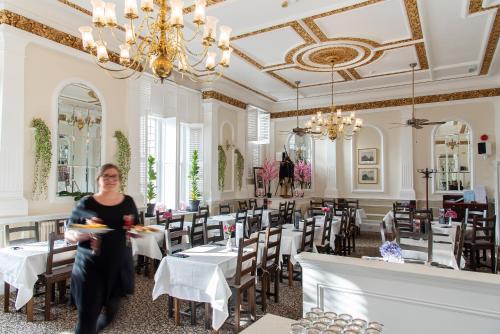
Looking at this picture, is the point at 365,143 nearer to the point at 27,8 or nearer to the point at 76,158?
the point at 76,158

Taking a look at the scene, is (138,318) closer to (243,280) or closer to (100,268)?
(243,280)

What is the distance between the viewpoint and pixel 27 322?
3.79 meters

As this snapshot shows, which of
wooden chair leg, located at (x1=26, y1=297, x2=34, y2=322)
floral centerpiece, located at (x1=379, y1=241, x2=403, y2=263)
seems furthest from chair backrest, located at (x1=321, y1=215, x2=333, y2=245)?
wooden chair leg, located at (x1=26, y1=297, x2=34, y2=322)

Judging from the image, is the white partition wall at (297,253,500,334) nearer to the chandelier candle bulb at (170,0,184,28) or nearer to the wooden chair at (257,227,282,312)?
the wooden chair at (257,227,282,312)

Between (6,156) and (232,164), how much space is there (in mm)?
5893

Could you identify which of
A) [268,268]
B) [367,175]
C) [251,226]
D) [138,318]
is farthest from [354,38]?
[138,318]

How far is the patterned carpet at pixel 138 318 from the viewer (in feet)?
11.9

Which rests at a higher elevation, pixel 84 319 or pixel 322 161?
pixel 322 161

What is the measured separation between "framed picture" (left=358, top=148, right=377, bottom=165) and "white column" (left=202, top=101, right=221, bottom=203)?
4.34 metres

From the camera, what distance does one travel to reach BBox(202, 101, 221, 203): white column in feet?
29.8

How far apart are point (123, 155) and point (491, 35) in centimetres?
672

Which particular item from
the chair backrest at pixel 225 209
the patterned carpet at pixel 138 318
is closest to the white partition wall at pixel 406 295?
the patterned carpet at pixel 138 318

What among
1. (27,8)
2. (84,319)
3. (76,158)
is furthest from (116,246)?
(27,8)

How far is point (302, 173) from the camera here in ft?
36.9
